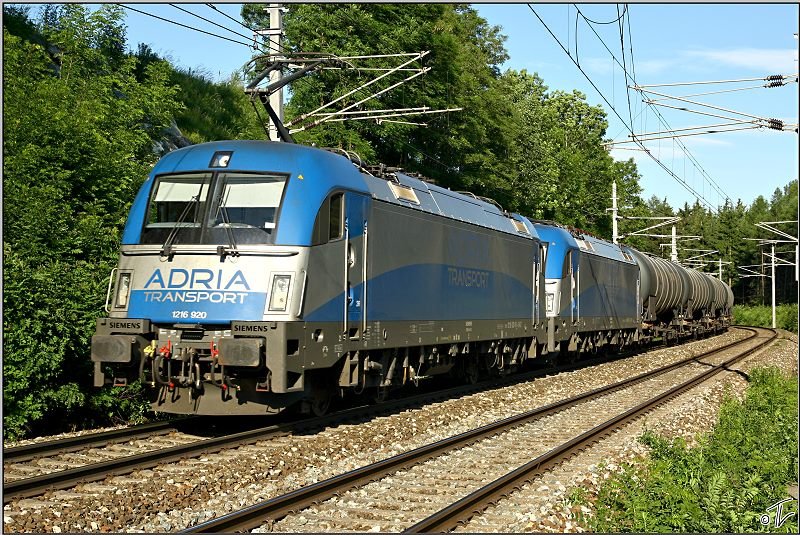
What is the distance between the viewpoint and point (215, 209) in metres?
11.4

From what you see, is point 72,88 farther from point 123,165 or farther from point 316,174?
point 316,174

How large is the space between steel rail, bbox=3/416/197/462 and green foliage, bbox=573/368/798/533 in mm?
5838

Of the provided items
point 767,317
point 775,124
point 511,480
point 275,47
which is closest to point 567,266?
point 775,124

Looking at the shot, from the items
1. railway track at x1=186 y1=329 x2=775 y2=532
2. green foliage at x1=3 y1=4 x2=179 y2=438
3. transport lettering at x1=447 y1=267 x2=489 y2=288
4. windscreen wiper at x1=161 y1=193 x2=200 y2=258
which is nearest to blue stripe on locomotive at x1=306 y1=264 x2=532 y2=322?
transport lettering at x1=447 y1=267 x2=489 y2=288

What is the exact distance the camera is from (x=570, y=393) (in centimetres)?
1955

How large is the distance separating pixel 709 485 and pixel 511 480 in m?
2.09

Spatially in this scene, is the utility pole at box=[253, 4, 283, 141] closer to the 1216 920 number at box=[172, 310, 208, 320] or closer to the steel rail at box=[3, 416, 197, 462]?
the 1216 920 number at box=[172, 310, 208, 320]

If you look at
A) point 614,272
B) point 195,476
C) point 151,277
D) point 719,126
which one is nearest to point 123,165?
point 151,277

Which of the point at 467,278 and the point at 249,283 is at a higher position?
the point at 467,278

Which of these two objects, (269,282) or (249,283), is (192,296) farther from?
(269,282)

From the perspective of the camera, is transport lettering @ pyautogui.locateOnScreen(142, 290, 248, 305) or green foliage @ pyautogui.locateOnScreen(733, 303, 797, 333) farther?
green foliage @ pyautogui.locateOnScreen(733, 303, 797, 333)

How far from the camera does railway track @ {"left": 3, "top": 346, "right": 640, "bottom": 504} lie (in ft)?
29.0

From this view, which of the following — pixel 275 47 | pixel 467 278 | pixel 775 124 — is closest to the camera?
pixel 275 47

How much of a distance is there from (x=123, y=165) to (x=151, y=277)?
4.49 metres
